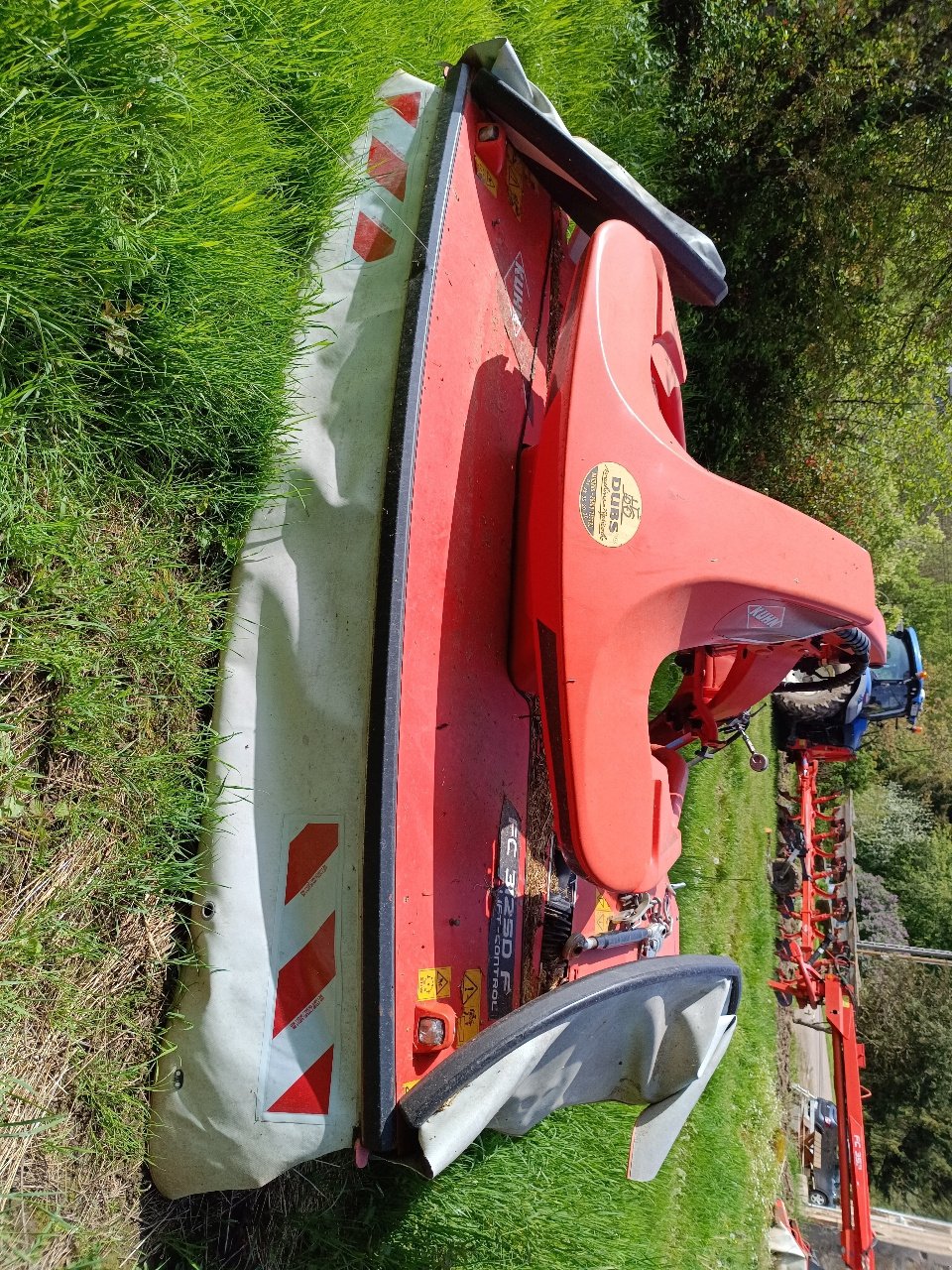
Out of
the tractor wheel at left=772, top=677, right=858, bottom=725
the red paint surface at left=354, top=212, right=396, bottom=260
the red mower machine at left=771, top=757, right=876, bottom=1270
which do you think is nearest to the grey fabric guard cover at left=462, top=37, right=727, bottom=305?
the red paint surface at left=354, top=212, right=396, bottom=260

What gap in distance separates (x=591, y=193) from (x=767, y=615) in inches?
53.5

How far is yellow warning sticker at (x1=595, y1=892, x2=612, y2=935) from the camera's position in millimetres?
2731

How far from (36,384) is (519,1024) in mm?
1599

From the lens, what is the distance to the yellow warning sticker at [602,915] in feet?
8.96

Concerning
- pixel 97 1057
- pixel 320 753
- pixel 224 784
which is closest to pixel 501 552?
pixel 320 753

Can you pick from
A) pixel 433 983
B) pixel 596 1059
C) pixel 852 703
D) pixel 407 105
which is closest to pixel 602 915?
pixel 596 1059

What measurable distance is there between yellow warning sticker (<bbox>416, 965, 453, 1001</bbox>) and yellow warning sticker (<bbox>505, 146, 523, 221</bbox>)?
2097 millimetres

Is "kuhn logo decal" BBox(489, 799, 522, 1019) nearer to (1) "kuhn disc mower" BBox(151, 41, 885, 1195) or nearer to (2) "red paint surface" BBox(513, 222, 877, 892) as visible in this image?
(1) "kuhn disc mower" BBox(151, 41, 885, 1195)

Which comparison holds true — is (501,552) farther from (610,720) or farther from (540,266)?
(540,266)

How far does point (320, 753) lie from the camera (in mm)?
2059

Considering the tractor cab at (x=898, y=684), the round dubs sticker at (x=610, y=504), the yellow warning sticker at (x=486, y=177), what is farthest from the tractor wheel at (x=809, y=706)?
the round dubs sticker at (x=610, y=504)

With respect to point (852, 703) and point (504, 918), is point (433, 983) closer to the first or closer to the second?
point (504, 918)

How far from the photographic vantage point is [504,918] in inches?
89.5

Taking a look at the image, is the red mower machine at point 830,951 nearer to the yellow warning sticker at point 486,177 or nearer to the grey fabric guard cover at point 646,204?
the grey fabric guard cover at point 646,204
